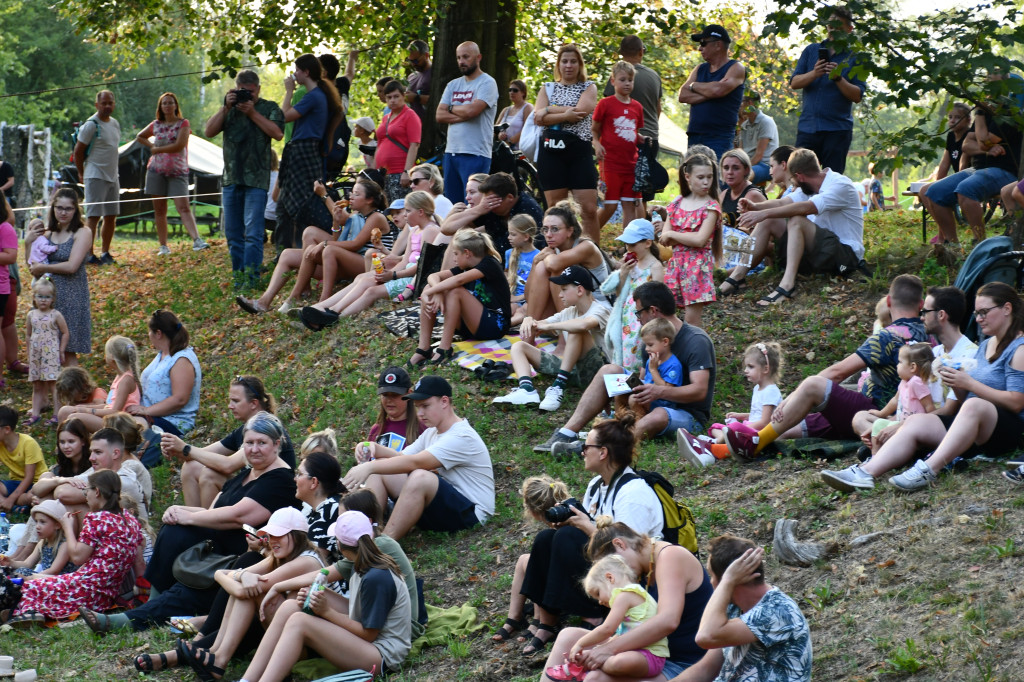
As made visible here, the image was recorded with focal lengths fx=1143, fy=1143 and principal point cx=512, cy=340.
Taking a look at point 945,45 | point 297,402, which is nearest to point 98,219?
point 297,402

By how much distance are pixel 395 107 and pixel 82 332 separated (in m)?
4.46

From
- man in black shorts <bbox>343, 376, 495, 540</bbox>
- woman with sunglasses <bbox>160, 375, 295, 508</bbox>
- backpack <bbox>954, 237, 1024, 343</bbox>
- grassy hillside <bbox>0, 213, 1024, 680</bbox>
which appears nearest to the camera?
grassy hillside <bbox>0, 213, 1024, 680</bbox>

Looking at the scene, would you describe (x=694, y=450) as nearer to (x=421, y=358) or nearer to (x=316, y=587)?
(x=316, y=587)

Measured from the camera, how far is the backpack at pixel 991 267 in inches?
308

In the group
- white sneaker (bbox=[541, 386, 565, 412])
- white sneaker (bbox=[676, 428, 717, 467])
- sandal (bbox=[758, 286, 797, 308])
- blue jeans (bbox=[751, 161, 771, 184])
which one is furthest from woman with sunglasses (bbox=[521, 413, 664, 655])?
blue jeans (bbox=[751, 161, 771, 184])

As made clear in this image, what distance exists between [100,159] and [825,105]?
9.90m

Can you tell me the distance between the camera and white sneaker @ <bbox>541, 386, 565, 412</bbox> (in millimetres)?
9008

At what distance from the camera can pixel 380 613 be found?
5887 millimetres

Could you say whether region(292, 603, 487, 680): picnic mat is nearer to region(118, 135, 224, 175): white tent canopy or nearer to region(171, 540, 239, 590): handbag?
region(171, 540, 239, 590): handbag

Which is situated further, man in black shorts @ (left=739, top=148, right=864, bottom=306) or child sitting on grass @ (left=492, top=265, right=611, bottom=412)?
man in black shorts @ (left=739, top=148, right=864, bottom=306)

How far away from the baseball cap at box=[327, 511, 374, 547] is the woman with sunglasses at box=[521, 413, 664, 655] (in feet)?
2.85

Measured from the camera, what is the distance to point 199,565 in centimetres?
698

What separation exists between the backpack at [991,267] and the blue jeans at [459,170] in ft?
18.6

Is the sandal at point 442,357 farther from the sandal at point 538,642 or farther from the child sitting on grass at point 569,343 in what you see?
the sandal at point 538,642
